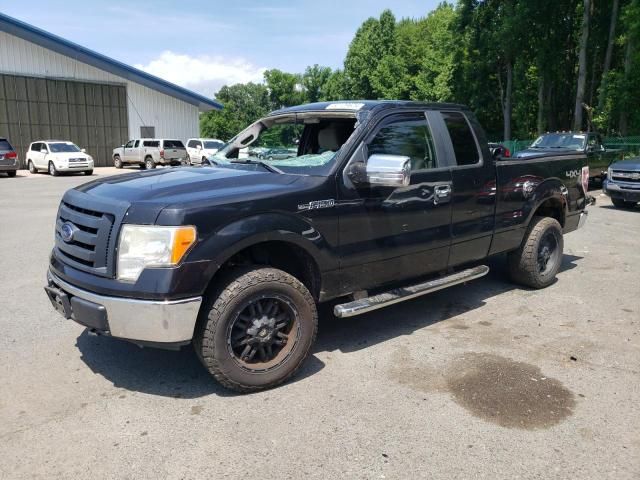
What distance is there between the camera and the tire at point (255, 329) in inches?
134

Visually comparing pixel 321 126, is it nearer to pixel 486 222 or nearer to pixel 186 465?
pixel 486 222

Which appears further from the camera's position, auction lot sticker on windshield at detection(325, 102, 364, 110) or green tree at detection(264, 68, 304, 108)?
green tree at detection(264, 68, 304, 108)

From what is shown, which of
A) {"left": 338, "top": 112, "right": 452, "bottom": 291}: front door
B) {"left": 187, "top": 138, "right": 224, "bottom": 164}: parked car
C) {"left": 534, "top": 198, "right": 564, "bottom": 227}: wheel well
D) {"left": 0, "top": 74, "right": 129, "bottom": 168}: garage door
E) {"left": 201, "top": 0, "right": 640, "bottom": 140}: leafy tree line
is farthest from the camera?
{"left": 0, "top": 74, "right": 129, "bottom": 168}: garage door

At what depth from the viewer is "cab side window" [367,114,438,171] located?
4.32 meters

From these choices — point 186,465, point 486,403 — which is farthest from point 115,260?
point 486,403

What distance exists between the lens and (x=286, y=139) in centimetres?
532

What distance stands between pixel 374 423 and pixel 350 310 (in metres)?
0.90

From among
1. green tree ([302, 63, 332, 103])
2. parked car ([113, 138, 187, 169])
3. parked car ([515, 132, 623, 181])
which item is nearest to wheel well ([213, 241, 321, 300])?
parked car ([515, 132, 623, 181])

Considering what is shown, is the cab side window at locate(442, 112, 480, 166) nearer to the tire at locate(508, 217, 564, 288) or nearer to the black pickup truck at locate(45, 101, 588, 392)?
the black pickup truck at locate(45, 101, 588, 392)

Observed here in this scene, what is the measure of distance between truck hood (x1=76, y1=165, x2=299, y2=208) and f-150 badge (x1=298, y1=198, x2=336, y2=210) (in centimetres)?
19

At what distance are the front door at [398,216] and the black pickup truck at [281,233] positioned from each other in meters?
0.01

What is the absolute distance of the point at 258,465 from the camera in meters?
2.83

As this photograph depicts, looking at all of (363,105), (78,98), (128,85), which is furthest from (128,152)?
(363,105)

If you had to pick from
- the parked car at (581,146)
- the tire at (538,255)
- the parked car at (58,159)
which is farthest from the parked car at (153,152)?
the tire at (538,255)
